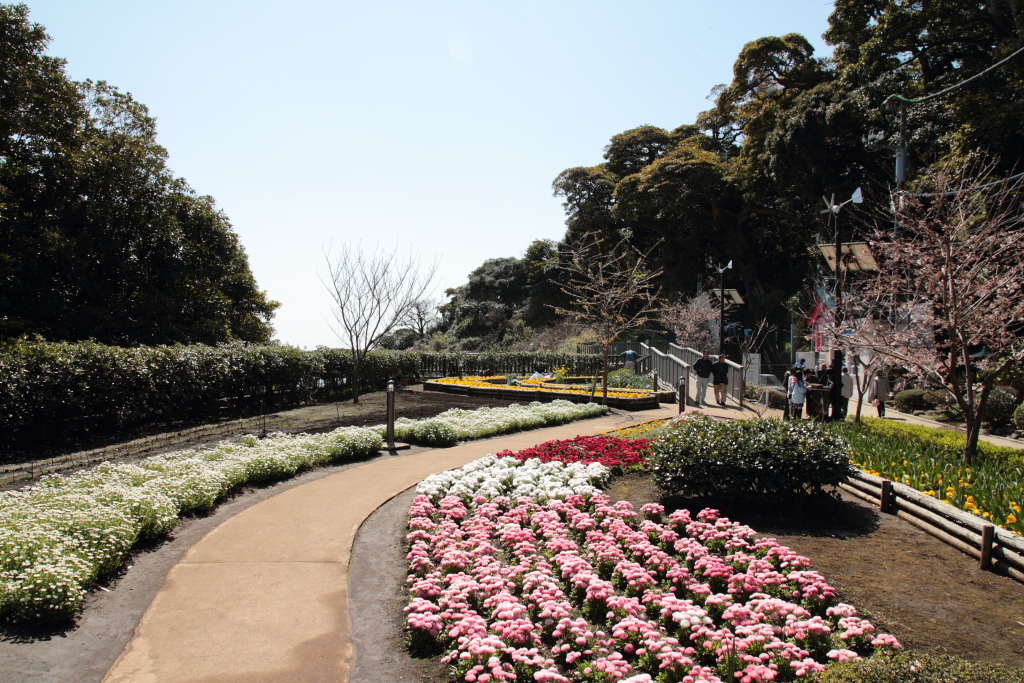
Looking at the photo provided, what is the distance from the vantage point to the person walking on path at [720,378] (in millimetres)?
17672

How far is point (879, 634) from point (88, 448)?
1150 cm

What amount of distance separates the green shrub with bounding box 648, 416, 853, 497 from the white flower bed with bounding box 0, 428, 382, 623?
4.78 metres

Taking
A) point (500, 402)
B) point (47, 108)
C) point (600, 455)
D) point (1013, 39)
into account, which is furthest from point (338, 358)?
point (1013, 39)

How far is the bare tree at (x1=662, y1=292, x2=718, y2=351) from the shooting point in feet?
113

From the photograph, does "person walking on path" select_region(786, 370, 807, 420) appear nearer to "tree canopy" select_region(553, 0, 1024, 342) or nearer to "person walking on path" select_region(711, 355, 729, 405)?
"person walking on path" select_region(711, 355, 729, 405)

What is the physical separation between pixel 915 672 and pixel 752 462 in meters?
3.50

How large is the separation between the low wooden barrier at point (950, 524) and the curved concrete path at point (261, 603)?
15.6 feet

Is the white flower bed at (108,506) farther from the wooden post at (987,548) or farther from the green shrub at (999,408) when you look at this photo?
the green shrub at (999,408)

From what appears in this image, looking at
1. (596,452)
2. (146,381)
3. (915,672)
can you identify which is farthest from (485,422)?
(915,672)

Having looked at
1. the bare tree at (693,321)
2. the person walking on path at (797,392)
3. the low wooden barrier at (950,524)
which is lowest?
the low wooden barrier at (950,524)

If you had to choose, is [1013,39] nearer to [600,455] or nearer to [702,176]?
[702,176]

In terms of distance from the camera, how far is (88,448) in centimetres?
1048

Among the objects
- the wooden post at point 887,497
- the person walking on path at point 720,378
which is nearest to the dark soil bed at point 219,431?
the person walking on path at point 720,378

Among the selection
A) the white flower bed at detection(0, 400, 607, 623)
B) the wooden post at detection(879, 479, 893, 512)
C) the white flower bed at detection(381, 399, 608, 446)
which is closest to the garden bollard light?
the white flower bed at detection(0, 400, 607, 623)
